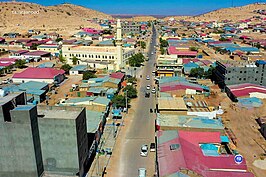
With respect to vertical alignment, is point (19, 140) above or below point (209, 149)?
above

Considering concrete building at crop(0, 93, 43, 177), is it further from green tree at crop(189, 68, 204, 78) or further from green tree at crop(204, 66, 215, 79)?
green tree at crop(204, 66, 215, 79)

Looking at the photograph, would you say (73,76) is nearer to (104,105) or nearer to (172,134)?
(104,105)

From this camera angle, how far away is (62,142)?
17000 mm

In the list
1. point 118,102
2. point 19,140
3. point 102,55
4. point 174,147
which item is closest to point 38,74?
point 102,55

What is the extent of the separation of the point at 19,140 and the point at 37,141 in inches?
42.5

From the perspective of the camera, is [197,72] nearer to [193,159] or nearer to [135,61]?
[135,61]

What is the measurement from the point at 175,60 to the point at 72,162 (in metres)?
38.5

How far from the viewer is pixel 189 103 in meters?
30.3

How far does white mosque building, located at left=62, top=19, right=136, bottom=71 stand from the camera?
5184cm

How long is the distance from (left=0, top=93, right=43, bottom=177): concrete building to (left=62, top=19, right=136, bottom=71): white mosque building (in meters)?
34.8

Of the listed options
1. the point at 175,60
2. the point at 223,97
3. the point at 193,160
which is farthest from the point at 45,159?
the point at 175,60

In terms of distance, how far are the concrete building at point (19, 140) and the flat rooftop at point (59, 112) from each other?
1.58 metres

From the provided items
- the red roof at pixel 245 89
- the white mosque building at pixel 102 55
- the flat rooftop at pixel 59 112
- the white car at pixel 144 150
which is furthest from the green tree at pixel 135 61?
the flat rooftop at pixel 59 112

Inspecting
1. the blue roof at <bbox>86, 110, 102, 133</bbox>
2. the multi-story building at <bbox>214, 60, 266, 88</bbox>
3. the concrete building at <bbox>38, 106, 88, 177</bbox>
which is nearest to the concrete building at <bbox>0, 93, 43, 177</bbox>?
the concrete building at <bbox>38, 106, 88, 177</bbox>
